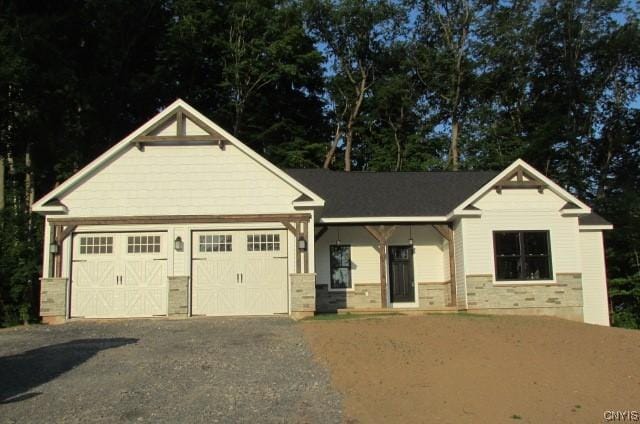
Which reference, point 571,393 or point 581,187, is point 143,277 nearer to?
point 571,393

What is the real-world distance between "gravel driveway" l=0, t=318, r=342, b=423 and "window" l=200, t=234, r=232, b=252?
10.9 ft

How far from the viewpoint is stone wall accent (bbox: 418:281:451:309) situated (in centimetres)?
2133

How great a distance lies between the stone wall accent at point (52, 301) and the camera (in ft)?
58.7

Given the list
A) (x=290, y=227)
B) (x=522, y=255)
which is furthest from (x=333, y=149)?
(x=290, y=227)

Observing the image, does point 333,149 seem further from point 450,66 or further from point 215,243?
point 215,243

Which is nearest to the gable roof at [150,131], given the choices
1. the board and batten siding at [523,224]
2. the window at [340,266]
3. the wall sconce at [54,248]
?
the wall sconce at [54,248]

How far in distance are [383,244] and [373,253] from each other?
122cm

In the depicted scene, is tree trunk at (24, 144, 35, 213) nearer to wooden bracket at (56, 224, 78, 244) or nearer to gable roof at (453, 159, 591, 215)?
wooden bracket at (56, 224, 78, 244)

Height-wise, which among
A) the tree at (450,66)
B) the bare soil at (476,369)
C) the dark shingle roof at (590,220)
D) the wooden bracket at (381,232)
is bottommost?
the bare soil at (476,369)

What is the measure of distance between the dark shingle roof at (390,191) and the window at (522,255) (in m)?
2.16

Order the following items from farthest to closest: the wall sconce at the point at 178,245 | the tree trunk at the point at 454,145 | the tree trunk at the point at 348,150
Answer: the tree trunk at the point at 348,150, the tree trunk at the point at 454,145, the wall sconce at the point at 178,245

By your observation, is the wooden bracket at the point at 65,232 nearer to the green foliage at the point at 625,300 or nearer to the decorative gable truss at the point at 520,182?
the decorative gable truss at the point at 520,182

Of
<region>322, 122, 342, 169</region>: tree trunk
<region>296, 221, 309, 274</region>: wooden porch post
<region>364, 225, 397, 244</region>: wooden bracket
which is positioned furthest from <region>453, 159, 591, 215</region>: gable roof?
<region>322, 122, 342, 169</region>: tree trunk

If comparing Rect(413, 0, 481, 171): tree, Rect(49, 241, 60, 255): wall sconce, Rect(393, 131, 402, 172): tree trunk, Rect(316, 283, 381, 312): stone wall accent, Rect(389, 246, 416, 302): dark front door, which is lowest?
Rect(316, 283, 381, 312): stone wall accent
